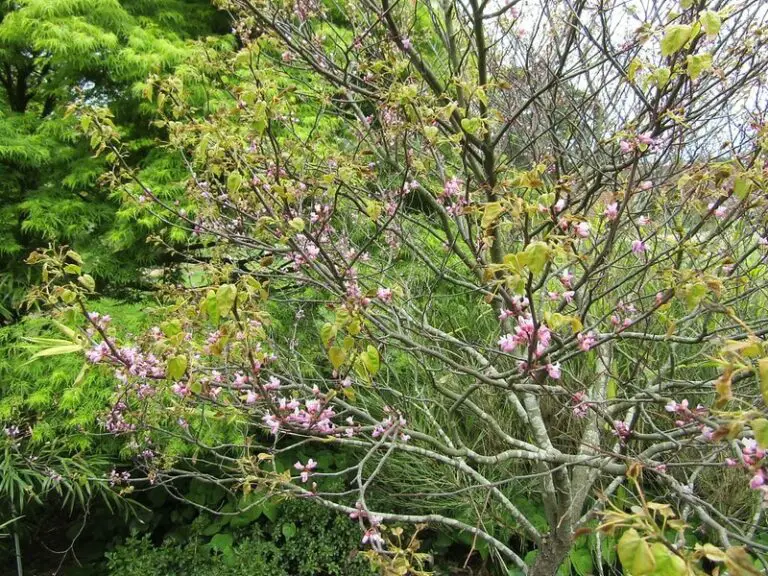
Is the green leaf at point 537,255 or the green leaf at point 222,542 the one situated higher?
the green leaf at point 537,255

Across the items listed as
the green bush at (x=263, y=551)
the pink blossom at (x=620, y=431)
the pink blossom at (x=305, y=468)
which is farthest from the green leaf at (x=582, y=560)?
the pink blossom at (x=305, y=468)

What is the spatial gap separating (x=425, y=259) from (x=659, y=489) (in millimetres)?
2307

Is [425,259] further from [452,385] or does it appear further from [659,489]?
[659,489]

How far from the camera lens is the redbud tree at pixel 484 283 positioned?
4.36 feet

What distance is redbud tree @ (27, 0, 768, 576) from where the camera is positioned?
4.36 feet

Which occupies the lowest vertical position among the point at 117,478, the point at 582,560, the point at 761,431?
the point at 117,478

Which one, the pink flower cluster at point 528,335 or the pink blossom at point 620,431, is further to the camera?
the pink blossom at point 620,431

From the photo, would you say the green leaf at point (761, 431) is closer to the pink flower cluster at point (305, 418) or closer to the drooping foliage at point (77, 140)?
the pink flower cluster at point (305, 418)

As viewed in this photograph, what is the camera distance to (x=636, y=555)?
0.66m

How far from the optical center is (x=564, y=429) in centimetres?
362

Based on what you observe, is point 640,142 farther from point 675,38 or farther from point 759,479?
point 759,479

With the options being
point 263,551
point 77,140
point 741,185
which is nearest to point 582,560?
point 263,551

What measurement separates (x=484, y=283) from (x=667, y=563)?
125 cm

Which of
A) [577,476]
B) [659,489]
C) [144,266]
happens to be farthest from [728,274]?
[144,266]
